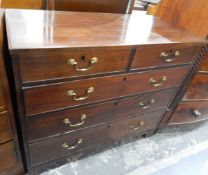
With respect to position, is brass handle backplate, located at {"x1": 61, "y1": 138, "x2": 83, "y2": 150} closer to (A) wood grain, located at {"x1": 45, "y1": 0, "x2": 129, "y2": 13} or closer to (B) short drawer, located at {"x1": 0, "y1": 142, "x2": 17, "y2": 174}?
(B) short drawer, located at {"x1": 0, "y1": 142, "x2": 17, "y2": 174}

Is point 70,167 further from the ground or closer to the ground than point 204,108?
closer to the ground

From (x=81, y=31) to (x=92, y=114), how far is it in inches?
17.6

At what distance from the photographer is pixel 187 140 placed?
5.43 feet

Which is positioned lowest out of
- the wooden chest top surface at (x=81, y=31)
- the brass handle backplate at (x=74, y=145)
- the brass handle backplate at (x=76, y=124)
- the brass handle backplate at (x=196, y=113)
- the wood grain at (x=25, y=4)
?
the brass handle backplate at (x=74, y=145)

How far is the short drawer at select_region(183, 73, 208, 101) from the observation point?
51.6 inches

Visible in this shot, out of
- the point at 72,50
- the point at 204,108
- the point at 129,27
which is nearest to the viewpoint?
the point at 72,50

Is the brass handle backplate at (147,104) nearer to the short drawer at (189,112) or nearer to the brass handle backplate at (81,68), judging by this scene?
the short drawer at (189,112)

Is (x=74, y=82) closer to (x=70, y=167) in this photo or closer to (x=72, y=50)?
(x=72, y=50)

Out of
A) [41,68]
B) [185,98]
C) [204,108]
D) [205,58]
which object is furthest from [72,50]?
[204,108]

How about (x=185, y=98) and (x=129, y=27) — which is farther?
(x=185, y=98)

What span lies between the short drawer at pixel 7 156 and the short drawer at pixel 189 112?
1125mm

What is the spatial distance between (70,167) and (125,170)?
1.22 feet

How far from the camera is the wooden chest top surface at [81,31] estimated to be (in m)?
0.73

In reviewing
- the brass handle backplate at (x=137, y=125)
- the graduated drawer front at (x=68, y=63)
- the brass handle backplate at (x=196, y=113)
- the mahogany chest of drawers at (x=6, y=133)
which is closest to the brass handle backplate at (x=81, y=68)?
the graduated drawer front at (x=68, y=63)
